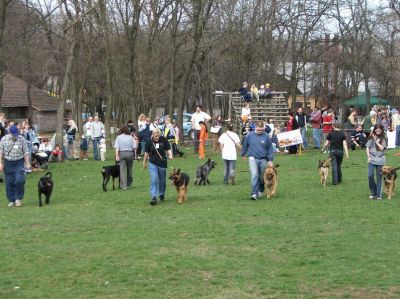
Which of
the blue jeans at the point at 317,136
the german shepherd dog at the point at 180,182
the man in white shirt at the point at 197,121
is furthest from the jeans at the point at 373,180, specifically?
the blue jeans at the point at 317,136

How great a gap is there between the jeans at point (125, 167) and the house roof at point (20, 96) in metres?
40.5

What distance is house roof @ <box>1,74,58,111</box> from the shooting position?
57209mm

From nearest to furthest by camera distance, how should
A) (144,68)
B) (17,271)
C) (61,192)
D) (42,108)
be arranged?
(17,271), (61,192), (144,68), (42,108)

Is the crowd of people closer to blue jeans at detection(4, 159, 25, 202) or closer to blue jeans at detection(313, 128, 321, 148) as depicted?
blue jeans at detection(4, 159, 25, 202)

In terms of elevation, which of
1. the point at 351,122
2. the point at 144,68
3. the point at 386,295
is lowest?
the point at 386,295

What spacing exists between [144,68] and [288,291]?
121 ft

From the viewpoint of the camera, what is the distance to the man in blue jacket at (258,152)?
14711mm

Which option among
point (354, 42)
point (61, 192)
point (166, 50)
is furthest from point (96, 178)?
point (354, 42)

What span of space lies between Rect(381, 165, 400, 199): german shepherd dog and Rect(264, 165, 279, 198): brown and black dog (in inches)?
95.1

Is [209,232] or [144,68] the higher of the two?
[144,68]

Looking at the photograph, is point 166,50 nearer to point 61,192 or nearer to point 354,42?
point 354,42

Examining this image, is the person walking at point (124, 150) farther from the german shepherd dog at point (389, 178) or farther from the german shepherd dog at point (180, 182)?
the german shepherd dog at point (389, 178)

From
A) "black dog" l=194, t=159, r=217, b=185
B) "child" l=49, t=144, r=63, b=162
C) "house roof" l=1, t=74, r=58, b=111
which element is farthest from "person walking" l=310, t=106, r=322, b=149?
"house roof" l=1, t=74, r=58, b=111

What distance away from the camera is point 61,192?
17578 millimetres
